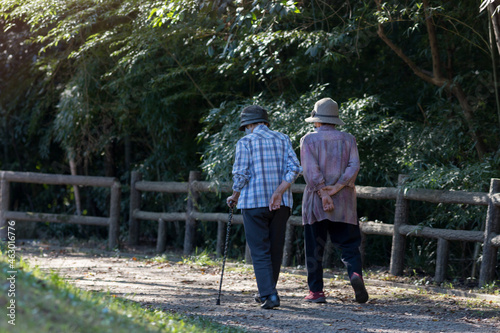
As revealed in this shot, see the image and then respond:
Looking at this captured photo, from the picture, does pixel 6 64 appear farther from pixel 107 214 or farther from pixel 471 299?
pixel 471 299

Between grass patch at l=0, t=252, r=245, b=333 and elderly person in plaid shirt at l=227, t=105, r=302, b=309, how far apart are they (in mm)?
1185

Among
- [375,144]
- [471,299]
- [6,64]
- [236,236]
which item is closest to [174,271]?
[236,236]

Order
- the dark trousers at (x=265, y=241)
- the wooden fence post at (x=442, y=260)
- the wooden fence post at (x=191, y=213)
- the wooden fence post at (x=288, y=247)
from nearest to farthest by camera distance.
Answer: the dark trousers at (x=265, y=241), the wooden fence post at (x=442, y=260), the wooden fence post at (x=288, y=247), the wooden fence post at (x=191, y=213)

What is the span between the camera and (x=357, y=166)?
5.64 metres

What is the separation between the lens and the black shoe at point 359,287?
554cm

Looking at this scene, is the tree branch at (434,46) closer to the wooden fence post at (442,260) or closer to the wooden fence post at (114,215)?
the wooden fence post at (442,260)

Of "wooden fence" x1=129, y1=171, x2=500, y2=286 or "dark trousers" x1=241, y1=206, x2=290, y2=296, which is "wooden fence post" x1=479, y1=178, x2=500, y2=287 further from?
"dark trousers" x1=241, y1=206, x2=290, y2=296

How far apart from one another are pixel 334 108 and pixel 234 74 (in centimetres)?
363

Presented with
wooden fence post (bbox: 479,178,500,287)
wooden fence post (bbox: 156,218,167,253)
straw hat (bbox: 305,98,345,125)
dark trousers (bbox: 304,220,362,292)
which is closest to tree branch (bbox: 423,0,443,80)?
wooden fence post (bbox: 479,178,500,287)

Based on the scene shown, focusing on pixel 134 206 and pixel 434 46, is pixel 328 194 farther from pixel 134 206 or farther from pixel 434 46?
pixel 134 206

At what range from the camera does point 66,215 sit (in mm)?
9820

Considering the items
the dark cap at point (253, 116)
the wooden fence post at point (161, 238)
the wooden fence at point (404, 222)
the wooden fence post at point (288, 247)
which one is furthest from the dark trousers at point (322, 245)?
the wooden fence post at point (161, 238)

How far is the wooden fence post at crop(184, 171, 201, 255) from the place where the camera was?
897 cm

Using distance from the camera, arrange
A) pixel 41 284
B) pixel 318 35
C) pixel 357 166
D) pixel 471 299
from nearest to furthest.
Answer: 1. pixel 41 284
2. pixel 357 166
3. pixel 471 299
4. pixel 318 35
